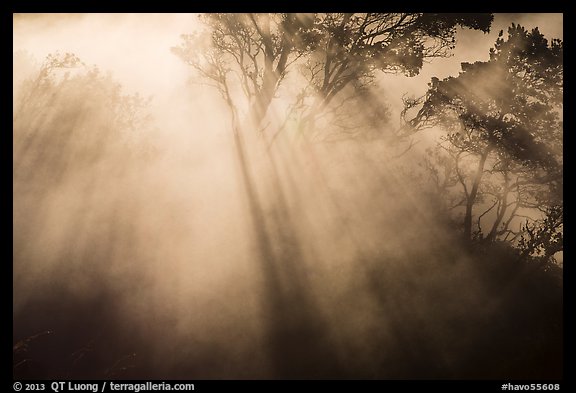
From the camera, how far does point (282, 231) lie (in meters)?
12.6

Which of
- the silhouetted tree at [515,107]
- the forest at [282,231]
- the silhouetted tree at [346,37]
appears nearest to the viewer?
the forest at [282,231]

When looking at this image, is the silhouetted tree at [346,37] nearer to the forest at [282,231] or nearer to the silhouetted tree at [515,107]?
the forest at [282,231]

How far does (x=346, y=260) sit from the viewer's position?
11.6 meters

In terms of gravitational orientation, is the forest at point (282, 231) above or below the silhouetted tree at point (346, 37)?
below

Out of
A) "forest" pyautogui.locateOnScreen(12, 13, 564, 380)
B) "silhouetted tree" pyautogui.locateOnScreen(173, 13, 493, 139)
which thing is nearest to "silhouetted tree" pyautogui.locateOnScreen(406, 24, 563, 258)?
"forest" pyautogui.locateOnScreen(12, 13, 564, 380)

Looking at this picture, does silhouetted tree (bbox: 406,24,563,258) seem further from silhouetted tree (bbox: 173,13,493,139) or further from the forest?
silhouetted tree (bbox: 173,13,493,139)

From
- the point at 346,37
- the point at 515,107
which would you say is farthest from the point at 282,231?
the point at 515,107

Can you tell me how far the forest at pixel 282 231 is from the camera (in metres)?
8.95

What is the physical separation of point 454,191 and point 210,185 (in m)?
16.4

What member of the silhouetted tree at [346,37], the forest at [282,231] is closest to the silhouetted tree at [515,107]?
the forest at [282,231]

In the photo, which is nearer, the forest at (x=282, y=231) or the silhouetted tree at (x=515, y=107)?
the forest at (x=282, y=231)

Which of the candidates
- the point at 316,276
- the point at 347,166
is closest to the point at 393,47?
the point at 347,166

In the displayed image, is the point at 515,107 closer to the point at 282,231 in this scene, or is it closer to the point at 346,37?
the point at 346,37
